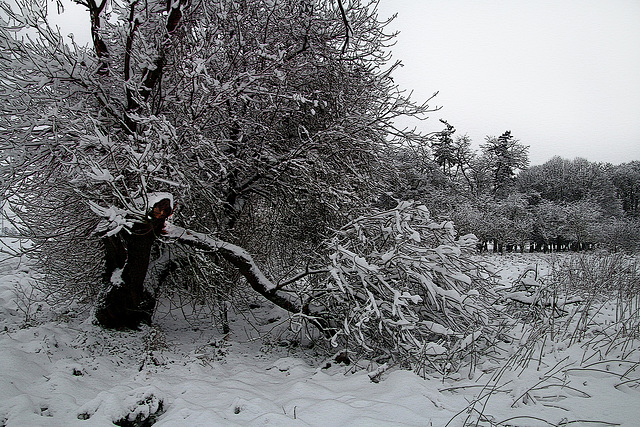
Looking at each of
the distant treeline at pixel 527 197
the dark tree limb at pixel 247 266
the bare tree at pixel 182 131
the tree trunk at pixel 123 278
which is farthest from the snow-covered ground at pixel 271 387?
the distant treeline at pixel 527 197

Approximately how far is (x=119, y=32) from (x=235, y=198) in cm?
331

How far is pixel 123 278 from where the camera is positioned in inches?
213

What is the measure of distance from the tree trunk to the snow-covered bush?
305cm

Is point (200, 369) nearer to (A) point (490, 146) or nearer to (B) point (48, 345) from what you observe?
(B) point (48, 345)

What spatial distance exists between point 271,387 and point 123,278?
121 inches

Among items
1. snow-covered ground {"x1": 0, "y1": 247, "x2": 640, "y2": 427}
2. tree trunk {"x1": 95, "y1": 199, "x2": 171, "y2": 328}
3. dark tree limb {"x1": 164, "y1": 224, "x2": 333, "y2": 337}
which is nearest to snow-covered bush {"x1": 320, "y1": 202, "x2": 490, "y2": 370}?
snow-covered ground {"x1": 0, "y1": 247, "x2": 640, "y2": 427}

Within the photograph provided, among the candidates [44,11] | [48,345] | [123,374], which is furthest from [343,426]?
[44,11]

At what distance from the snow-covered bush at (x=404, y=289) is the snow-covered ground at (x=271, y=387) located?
39 centimetres

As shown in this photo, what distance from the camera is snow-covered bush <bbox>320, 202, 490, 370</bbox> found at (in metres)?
4.08

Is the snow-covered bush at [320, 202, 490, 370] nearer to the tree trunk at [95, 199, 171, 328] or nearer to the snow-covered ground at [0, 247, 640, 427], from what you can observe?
the snow-covered ground at [0, 247, 640, 427]

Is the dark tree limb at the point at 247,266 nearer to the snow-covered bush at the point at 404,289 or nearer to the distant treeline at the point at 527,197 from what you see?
the snow-covered bush at the point at 404,289

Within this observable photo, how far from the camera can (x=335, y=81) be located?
6887mm

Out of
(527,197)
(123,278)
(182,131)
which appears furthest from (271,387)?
(527,197)

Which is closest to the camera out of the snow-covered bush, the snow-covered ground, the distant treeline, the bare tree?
the snow-covered ground
